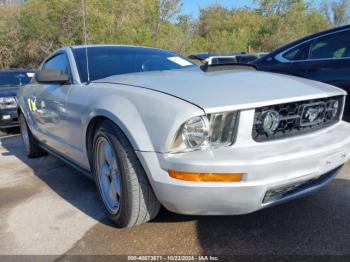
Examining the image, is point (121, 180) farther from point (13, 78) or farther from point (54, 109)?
point (13, 78)

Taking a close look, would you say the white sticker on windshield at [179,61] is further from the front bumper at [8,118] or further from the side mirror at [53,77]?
the front bumper at [8,118]

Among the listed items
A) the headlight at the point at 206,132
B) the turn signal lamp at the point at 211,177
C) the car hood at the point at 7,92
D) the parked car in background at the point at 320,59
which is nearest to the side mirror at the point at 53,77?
the headlight at the point at 206,132

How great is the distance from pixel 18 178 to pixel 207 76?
2.63m

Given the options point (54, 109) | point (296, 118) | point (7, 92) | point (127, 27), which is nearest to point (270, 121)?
point (296, 118)

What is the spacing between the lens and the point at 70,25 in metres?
21.2

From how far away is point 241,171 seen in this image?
2.05 meters

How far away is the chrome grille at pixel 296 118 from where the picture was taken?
88.7 inches

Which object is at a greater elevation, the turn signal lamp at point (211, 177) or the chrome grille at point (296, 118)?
the chrome grille at point (296, 118)

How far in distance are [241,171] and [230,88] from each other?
22.9 inches

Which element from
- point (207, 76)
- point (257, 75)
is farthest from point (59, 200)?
point (257, 75)

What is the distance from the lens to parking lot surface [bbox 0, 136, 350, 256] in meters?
2.41

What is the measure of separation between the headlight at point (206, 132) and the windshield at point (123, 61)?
1.45 metres

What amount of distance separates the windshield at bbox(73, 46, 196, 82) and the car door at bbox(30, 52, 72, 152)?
206 millimetres

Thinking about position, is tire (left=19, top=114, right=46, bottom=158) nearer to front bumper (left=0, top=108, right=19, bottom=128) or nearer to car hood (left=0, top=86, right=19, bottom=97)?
front bumper (left=0, top=108, right=19, bottom=128)
